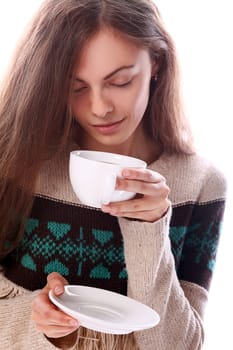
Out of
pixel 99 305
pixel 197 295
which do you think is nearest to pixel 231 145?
pixel 197 295

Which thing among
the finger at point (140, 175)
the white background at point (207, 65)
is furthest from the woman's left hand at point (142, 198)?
the white background at point (207, 65)

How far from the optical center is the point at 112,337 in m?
0.98

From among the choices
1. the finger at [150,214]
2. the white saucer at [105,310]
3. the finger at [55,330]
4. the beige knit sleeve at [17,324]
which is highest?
the finger at [150,214]

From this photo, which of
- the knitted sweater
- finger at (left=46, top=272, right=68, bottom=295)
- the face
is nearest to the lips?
the face

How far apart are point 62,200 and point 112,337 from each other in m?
0.26

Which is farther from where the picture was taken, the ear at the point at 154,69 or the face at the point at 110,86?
the ear at the point at 154,69

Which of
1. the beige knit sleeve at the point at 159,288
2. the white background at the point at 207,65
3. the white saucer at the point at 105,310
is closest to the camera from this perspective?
the white saucer at the point at 105,310

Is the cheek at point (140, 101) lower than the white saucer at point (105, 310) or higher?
higher

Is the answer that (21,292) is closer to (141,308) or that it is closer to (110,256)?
(110,256)

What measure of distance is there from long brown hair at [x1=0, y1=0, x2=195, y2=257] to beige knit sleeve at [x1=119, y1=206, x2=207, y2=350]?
205mm

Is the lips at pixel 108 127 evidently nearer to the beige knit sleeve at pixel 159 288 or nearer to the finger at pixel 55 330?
the beige knit sleeve at pixel 159 288

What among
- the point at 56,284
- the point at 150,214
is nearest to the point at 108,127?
the point at 150,214

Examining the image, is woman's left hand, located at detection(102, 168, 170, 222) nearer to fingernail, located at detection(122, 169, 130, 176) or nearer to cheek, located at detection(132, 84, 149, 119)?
fingernail, located at detection(122, 169, 130, 176)

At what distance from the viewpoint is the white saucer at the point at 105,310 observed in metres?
0.76
